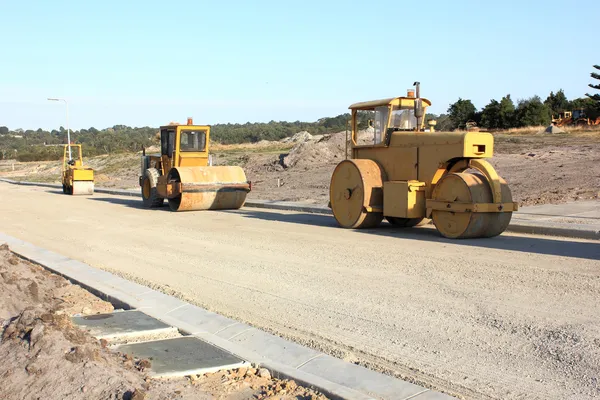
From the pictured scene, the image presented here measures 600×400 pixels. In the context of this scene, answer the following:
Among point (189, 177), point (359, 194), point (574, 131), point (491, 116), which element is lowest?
point (359, 194)

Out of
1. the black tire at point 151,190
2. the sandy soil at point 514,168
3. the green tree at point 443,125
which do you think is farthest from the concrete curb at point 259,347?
the green tree at point 443,125

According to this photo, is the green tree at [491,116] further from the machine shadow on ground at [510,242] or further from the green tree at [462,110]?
the machine shadow on ground at [510,242]

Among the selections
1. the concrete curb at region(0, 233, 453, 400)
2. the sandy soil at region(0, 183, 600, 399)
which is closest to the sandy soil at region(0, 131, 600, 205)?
the sandy soil at region(0, 183, 600, 399)

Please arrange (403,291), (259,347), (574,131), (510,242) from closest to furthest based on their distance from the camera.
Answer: (259,347) → (403,291) → (510,242) → (574,131)

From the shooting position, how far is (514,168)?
948 inches

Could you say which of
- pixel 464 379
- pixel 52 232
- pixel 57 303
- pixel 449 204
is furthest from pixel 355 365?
pixel 52 232

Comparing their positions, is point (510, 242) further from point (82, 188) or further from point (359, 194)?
point (82, 188)

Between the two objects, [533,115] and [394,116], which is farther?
[533,115]

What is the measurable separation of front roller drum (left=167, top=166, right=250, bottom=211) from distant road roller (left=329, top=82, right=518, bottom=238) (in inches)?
227

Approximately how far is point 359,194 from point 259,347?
891cm

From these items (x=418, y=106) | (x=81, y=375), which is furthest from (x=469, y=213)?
(x=81, y=375)

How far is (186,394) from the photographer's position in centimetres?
476

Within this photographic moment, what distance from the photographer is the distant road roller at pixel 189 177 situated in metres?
20.1

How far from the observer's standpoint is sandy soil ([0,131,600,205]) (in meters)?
19.1
